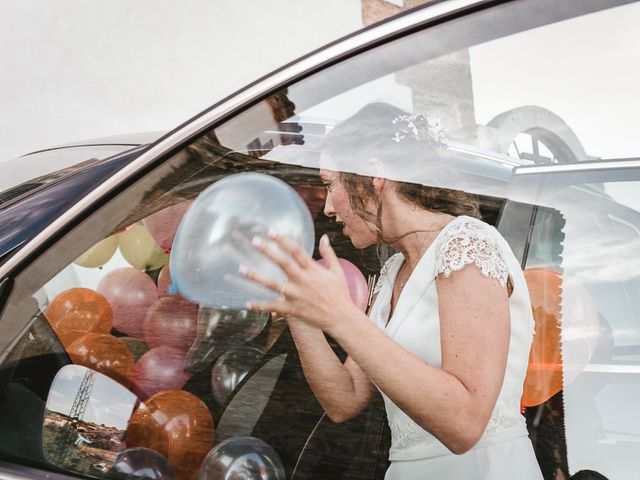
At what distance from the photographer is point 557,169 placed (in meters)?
0.91

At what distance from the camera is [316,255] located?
934 millimetres

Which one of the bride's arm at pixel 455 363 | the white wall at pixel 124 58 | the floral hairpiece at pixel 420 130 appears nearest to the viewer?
the bride's arm at pixel 455 363

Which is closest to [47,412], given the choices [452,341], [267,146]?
[267,146]

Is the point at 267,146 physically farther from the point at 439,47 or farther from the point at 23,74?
the point at 23,74

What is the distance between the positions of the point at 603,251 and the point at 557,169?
118 millimetres

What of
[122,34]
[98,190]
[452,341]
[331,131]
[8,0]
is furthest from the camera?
[122,34]

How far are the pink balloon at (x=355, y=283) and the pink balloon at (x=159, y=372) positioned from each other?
11.3 inches

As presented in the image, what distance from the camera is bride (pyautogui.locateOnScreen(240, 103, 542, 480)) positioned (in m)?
0.84

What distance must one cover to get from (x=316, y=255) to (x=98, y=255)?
1.34 ft

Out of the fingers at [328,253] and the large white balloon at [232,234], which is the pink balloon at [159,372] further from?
the fingers at [328,253]

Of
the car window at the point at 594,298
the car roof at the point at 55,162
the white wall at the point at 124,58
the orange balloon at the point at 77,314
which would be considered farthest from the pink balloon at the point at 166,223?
the white wall at the point at 124,58

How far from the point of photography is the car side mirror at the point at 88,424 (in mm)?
1039

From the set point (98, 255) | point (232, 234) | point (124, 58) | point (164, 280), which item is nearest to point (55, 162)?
point (98, 255)

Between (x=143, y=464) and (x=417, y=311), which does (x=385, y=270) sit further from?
(x=143, y=464)
